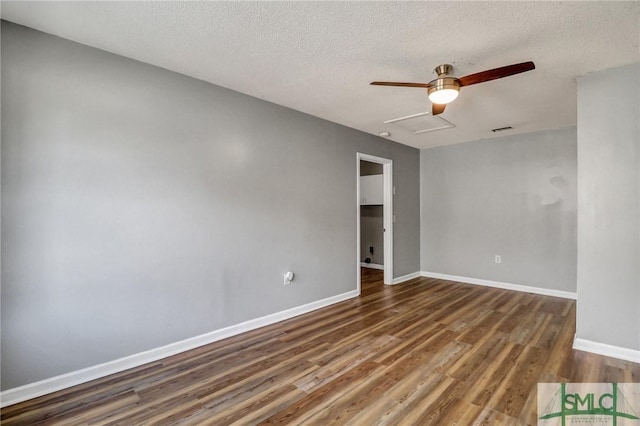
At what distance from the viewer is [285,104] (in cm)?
339

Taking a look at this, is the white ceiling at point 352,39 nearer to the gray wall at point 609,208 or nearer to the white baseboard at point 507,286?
the gray wall at point 609,208

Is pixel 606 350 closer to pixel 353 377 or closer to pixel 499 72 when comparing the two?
pixel 353 377

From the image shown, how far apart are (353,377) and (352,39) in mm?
2461

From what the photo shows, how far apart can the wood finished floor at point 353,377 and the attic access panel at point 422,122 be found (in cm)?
247

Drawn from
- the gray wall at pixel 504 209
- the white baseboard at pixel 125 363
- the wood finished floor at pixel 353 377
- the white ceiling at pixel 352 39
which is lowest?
the wood finished floor at pixel 353 377

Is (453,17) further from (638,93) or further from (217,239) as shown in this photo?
(217,239)

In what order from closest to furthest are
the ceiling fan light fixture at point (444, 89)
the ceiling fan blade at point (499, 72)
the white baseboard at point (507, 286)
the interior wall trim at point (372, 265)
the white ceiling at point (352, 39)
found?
1. the white ceiling at point (352, 39)
2. the ceiling fan blade at point (499, 72)
3. the ceiling fan light fixture at point (444, 89)
4. the white baseboard at point (507, 286)
5. the interior wall trim at point (372, 265)

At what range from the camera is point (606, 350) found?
2537 millimetres

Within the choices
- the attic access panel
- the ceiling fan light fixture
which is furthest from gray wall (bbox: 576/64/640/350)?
the attic access panel

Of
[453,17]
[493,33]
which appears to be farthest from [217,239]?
[493,33]

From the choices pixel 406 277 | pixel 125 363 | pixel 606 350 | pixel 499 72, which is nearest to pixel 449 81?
pixel 499 72

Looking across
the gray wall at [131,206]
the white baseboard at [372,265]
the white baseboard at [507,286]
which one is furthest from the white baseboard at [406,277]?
the gray wall at [131,206]

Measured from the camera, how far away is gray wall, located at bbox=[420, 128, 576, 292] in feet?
14.1

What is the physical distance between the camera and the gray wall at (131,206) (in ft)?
6.43
